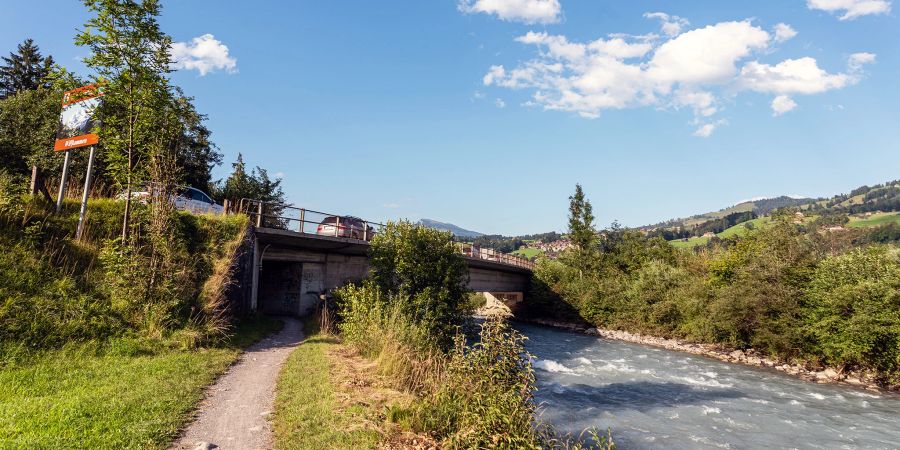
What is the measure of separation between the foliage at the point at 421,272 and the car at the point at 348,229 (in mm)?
5491

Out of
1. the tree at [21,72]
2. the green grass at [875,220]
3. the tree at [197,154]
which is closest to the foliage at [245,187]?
the tree at [197,154]

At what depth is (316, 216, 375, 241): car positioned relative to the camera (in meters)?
27.1

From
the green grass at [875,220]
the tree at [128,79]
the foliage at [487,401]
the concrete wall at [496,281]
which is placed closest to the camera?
the foliage at [487,401]

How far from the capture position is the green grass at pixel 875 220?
326ft

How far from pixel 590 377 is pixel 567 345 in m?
11.8

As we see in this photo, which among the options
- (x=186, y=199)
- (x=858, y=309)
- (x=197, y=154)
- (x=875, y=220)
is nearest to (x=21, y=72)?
(x=197, y=154)

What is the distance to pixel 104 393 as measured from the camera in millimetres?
8328

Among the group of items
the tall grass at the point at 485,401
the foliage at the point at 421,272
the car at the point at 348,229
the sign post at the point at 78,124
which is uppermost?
the sign post at the point at 78,124

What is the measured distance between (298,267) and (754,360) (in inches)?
1162

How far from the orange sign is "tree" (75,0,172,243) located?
13.7 inches

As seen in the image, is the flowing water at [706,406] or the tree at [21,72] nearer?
the flowing water at [706,406]

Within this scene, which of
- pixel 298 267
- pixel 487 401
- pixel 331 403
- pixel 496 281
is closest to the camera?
pixel 487 401

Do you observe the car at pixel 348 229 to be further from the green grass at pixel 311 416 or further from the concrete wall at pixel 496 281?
the green grass at pixel 311 416

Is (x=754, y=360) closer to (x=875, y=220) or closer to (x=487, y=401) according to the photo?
(x=487, y=401)
